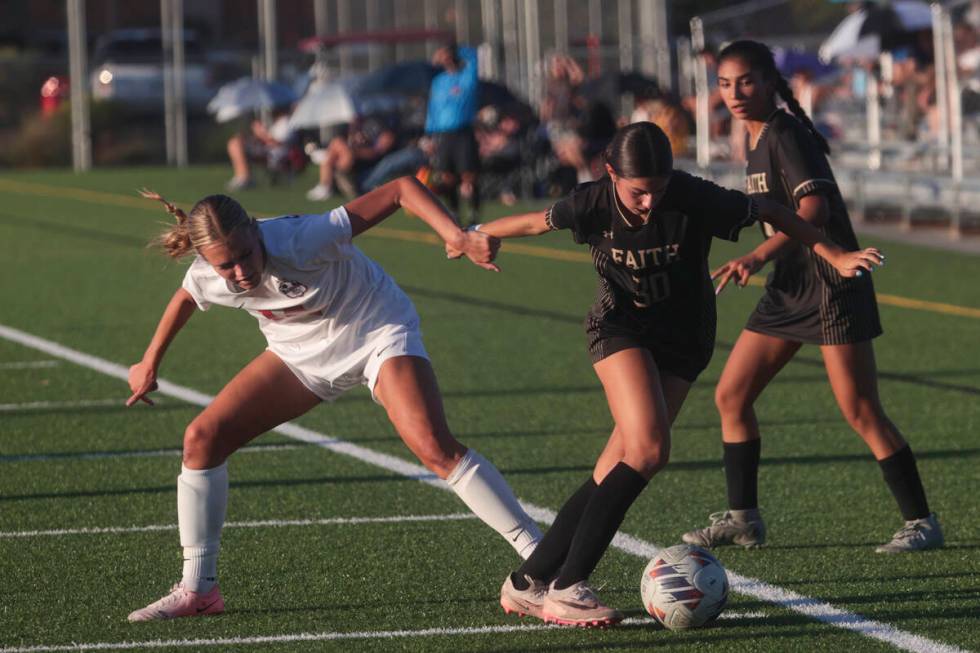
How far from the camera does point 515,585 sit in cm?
584

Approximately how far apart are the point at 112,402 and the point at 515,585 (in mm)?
5536

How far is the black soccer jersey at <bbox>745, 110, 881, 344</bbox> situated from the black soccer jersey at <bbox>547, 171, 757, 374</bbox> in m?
0.88

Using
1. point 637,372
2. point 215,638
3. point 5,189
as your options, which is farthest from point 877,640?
point 5,189

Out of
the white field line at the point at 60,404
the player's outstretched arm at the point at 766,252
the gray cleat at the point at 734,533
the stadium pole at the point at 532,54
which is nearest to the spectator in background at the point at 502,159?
the stadium pole at the point at 532,54

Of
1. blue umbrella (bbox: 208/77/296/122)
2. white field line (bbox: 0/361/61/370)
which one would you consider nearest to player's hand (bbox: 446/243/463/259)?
white field line (bbox: 0/361/61/370)

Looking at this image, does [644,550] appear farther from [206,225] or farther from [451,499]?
[206,225]

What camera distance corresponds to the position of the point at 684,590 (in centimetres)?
564

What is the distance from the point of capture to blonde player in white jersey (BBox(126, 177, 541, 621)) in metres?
5.80

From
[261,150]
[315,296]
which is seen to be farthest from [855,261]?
[261,150]

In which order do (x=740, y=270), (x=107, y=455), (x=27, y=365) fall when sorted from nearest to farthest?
(x=740, y=270) → (x=107, y=455) → (x=27, y=365)

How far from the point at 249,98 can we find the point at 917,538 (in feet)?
104

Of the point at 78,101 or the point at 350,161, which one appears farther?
the point at 78,101

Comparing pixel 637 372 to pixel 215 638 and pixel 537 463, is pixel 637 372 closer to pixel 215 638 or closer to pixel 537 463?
pixel 215 638

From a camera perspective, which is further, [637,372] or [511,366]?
[511,366]
